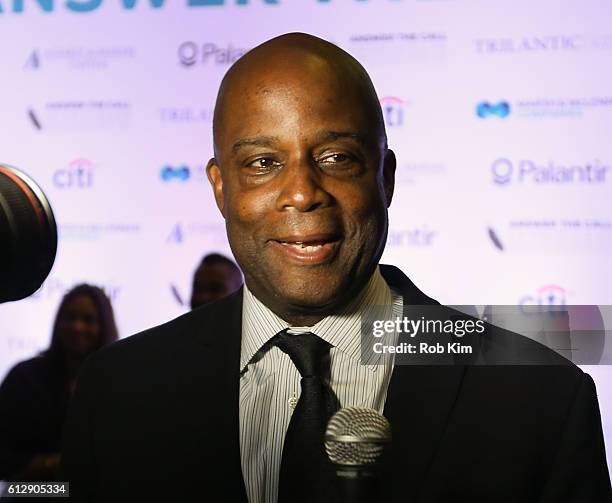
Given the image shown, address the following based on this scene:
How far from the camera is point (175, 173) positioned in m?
2.49

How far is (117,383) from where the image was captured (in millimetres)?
1348

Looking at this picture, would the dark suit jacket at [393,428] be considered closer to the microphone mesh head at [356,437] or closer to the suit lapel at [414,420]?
the suit lapel at [414,420]

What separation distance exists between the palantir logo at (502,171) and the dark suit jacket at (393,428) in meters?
1.06

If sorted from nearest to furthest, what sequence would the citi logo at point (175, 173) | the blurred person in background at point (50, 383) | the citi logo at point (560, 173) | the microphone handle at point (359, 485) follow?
the microphone handle at point (359, 485), the blurred person in background at point (50, 383), the citi logo at point (560, 173), the citi logo at point (175, 173)

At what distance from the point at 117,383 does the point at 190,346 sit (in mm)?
116

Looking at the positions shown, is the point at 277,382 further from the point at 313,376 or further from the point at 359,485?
the point at 359,485

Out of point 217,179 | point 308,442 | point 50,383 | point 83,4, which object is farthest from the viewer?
point 83,4

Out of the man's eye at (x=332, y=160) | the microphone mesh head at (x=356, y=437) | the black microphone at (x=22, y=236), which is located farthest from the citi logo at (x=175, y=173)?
the microphone mesh head at (x=356, y=437)

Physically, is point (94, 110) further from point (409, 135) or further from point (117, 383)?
point (117, 383)

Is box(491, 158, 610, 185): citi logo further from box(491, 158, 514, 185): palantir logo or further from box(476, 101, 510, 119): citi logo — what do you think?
box(476, 101, 510, 119): citi logo

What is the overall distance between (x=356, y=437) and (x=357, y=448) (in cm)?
1

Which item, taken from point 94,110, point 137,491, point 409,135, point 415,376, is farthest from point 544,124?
point 137,491

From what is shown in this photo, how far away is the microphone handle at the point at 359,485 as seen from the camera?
0.79 m

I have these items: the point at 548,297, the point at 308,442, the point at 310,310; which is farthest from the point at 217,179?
the point at 548,297
